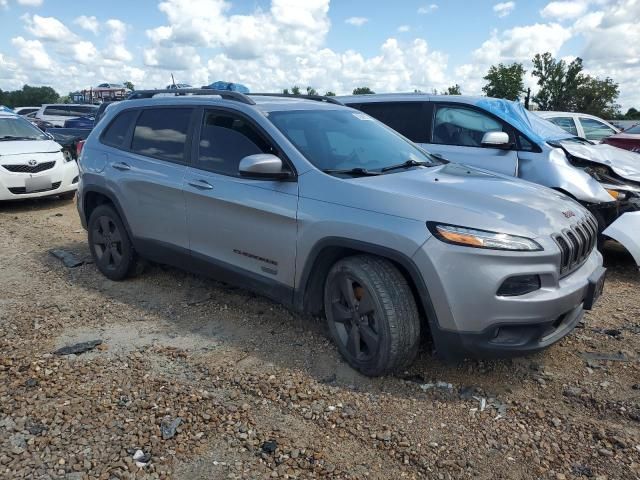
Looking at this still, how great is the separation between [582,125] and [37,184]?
404 inches

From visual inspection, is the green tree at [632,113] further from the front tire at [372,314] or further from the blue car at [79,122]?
the front tire at [372,314]

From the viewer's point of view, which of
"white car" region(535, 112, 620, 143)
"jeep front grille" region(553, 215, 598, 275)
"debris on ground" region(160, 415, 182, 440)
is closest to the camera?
"debris on ground" region(160, 415, 182, 440)

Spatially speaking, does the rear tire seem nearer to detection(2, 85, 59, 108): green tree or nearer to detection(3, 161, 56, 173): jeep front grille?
detection(3, 161, 56, 173): jeep front grille

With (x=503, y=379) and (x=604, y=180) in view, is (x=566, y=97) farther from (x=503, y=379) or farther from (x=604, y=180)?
(x=503, y=379)

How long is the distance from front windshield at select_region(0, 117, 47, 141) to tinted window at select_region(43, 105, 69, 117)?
33.0 feet

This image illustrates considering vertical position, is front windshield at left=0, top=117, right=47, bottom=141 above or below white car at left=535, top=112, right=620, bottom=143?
below

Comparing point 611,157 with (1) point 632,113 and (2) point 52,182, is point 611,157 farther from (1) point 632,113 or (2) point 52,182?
(1) point 632,113

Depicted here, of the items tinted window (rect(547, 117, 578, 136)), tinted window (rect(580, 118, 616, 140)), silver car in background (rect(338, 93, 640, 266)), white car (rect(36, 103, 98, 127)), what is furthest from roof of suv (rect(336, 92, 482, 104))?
white car (rect(36, 103, 98, 127))

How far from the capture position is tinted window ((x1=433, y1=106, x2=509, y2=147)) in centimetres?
617

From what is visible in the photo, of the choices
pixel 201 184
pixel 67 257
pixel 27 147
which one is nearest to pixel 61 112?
pixel 27 147

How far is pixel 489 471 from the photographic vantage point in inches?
101

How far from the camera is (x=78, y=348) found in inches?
149

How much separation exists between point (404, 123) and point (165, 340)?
4.01 meters

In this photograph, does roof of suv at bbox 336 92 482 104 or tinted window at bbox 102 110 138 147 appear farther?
roof of suv at bbox 336 92 482 104
